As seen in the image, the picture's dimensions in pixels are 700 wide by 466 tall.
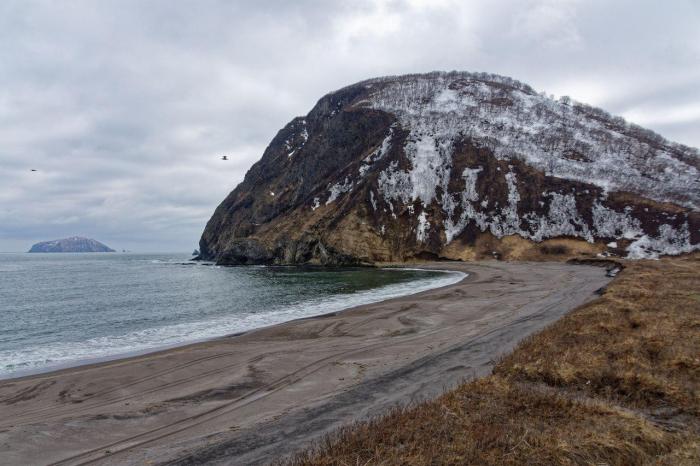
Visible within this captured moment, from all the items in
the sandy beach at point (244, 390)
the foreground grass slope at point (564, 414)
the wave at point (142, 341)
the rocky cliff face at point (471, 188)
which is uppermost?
the rocky cliff face at point (471, 188)

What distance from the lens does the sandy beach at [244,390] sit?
29.2ft

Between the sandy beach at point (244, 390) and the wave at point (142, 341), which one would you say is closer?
the sandy beach at point (244, 390)

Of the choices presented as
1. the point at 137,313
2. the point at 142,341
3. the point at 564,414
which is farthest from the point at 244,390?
the point at 137,313

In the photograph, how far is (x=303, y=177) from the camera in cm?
12625

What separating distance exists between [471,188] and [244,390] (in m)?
91.3

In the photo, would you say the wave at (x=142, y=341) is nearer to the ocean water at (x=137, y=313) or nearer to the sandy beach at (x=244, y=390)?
the ocean water at (x=137, y=313)

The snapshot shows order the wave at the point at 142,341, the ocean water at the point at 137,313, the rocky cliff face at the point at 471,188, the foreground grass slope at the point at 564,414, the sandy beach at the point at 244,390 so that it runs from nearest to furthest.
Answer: the foreground grass slope at the point at 564,414 → the sandy beach at the point at 244,390 → the wave at the point at 142,341 → the ocean water at the point at 137,313 → the rocky cliff face at the point at 471,188

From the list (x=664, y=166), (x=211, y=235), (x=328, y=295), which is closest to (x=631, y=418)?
(x=328, y=295)

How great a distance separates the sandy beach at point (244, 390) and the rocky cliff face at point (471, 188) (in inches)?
2555

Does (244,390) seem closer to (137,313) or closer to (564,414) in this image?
(564,414)

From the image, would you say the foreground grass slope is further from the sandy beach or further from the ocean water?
the ocean water

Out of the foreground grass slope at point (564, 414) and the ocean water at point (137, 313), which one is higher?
the foreground grass slope at point (564, 414)

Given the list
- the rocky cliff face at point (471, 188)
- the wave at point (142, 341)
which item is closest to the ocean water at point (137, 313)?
the wave at point (142, 341)

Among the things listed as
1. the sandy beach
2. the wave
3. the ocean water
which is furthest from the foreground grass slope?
the ocean water
